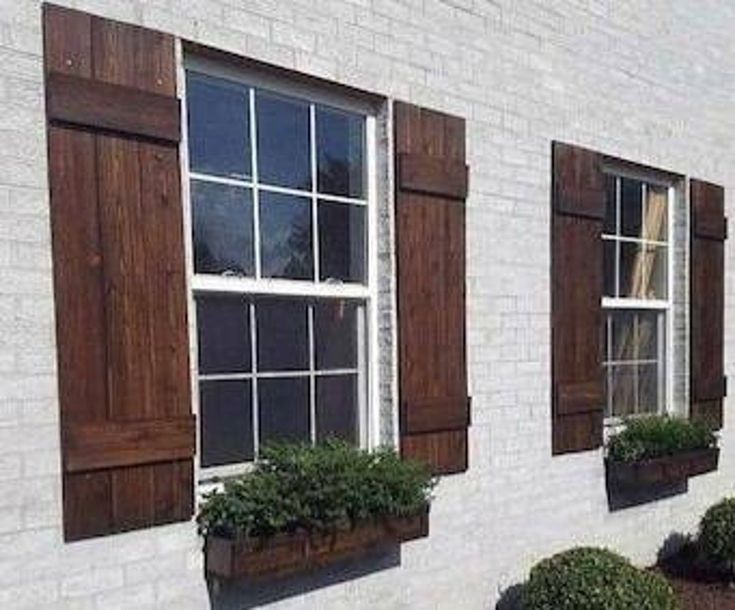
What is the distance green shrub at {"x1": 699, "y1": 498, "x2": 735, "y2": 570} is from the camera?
5824 mm

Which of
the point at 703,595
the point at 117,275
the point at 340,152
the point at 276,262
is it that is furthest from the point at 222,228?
the point at 703,595

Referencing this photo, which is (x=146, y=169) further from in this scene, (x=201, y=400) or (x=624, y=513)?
(x=624, y=513)

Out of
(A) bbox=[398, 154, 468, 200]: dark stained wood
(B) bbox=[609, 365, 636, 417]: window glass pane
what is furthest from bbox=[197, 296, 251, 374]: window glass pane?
(B) bbox=[609, 365, 636, 417]: window glass pane

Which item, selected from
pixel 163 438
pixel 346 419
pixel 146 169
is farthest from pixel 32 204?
pixel 346 419

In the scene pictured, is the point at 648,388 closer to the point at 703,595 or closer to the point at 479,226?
the point at 703,595

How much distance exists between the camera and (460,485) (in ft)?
15.3

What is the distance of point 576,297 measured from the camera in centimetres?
534

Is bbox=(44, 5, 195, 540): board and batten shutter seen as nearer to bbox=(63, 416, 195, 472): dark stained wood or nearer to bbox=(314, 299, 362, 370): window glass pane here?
bbox=(63, 416, 195, 472): dark stained wood

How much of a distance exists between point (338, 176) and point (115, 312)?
4.59 feet

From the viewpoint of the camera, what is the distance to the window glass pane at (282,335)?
154 inches

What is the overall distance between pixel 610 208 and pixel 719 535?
218cm

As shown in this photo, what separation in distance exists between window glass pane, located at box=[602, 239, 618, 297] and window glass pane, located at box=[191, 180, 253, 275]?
2.82m

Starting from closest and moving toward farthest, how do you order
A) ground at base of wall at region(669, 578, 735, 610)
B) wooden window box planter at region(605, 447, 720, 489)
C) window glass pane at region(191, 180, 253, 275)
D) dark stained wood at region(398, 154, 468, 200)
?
window glass pane at region(191, 180, 253, 275), dark stained wood at region(398, 154, 468, 200), ground at base of wall at region(669, 578, 735, 610), wooden window box planter at region(605, 447, 720, 489)

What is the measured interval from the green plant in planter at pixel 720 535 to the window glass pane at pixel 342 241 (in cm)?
316
